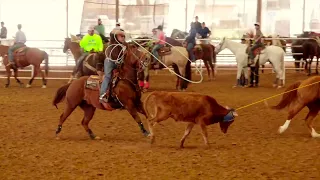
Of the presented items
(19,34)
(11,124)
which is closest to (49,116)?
(11,124)

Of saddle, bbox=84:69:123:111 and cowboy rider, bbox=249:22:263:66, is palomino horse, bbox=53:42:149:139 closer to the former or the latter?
saddle, bbox=84:69:123:111

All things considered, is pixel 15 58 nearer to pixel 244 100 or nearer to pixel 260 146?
pixel 244 100

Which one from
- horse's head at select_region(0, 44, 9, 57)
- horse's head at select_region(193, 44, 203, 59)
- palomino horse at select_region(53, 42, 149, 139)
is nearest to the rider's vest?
palomino horse at select_region(53, 42, 149, 139)

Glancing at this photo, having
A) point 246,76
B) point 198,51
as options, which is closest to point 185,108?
point 246,76

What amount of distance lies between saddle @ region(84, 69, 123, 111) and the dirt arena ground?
0.53m

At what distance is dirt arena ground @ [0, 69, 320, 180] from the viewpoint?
249 inches

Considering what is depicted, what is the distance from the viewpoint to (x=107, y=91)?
8.35 m

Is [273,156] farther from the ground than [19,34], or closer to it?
closer to it

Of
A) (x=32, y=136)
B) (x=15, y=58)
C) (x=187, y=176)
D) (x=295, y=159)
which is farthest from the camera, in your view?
(x=15, y=58)

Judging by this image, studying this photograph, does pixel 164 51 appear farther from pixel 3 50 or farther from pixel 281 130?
pixel 281 130

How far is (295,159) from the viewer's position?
7.07 meters

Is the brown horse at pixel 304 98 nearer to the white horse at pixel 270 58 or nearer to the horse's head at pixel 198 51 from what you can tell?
the white horse at pixel 270 58

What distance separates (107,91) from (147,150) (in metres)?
1.21

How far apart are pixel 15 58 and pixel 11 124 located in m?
7.95
